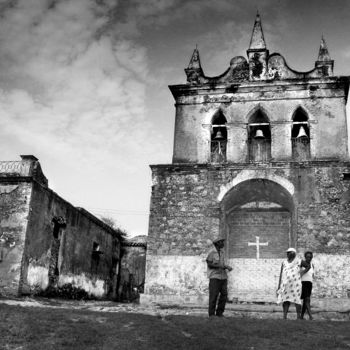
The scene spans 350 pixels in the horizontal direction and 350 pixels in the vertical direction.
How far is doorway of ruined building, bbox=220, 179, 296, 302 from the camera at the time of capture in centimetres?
1638

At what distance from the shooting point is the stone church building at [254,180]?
1502cm

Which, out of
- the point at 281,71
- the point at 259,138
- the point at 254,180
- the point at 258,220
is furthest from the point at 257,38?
the point at 258,220

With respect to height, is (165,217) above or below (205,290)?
above

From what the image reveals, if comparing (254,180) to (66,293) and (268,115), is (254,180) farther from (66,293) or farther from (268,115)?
(66,293)

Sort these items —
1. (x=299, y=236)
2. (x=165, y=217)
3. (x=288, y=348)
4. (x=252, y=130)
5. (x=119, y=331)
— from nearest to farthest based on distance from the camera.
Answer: (x=288, y=348) < (x=119, y=331) < (x=299, y=236) < (x=165, y=217) < (x=252, y=130)

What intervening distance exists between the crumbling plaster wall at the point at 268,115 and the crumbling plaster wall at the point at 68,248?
481 centimetres

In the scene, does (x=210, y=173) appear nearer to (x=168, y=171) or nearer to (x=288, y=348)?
(x=168, y=171)

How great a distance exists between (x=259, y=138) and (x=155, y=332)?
1034 cm

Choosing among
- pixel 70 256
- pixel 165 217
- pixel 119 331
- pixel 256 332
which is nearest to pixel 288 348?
pixel 256 332

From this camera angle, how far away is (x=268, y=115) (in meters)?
17.0

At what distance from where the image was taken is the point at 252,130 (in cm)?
1752

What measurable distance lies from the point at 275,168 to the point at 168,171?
357 cm

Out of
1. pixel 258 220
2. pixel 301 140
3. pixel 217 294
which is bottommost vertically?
pixel 217 294

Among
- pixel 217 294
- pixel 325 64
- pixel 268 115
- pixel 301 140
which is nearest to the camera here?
pixel 217 294
